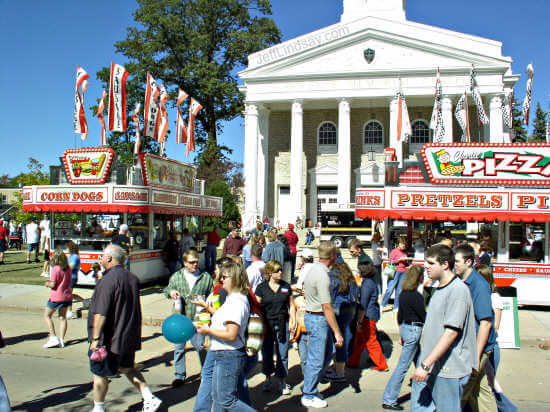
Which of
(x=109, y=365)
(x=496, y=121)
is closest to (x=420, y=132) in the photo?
(x=496, y=121)

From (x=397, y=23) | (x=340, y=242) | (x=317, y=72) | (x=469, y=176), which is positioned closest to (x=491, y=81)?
(x=397, y=23)

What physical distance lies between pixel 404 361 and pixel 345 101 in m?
30.0

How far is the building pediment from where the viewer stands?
3231 centimetres

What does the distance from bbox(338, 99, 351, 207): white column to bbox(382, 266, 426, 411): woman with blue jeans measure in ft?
91.7

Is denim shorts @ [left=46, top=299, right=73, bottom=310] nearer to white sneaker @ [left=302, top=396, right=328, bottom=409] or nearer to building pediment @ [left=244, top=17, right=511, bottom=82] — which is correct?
white sneaker @ [left=302, top=396, right=328, bottom=409]

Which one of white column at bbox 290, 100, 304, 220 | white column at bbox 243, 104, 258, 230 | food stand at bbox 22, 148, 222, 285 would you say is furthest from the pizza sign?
white column at bbox 290, 100, 304, 220

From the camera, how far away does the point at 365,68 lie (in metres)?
33.5

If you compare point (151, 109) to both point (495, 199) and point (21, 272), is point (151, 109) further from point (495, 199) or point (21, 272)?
point (495, 199)

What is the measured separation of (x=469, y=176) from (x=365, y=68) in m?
23.3

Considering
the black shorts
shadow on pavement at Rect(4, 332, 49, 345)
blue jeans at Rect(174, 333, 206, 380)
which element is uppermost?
the black shorts

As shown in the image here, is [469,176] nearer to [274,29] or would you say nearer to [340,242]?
[340,242]

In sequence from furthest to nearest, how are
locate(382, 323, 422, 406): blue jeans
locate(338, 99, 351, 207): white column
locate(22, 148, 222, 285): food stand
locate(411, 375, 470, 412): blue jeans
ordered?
locate(338, 99, 351, 207): white column, locate(22, 148, 222, 285): food stand, locate(382, 323, 422, 406): blue jeans, locate(411, 375, 470, 412): blue jeans

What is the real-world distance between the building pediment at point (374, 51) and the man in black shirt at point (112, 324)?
3115 centimetres

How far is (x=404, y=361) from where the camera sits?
18.3ft
